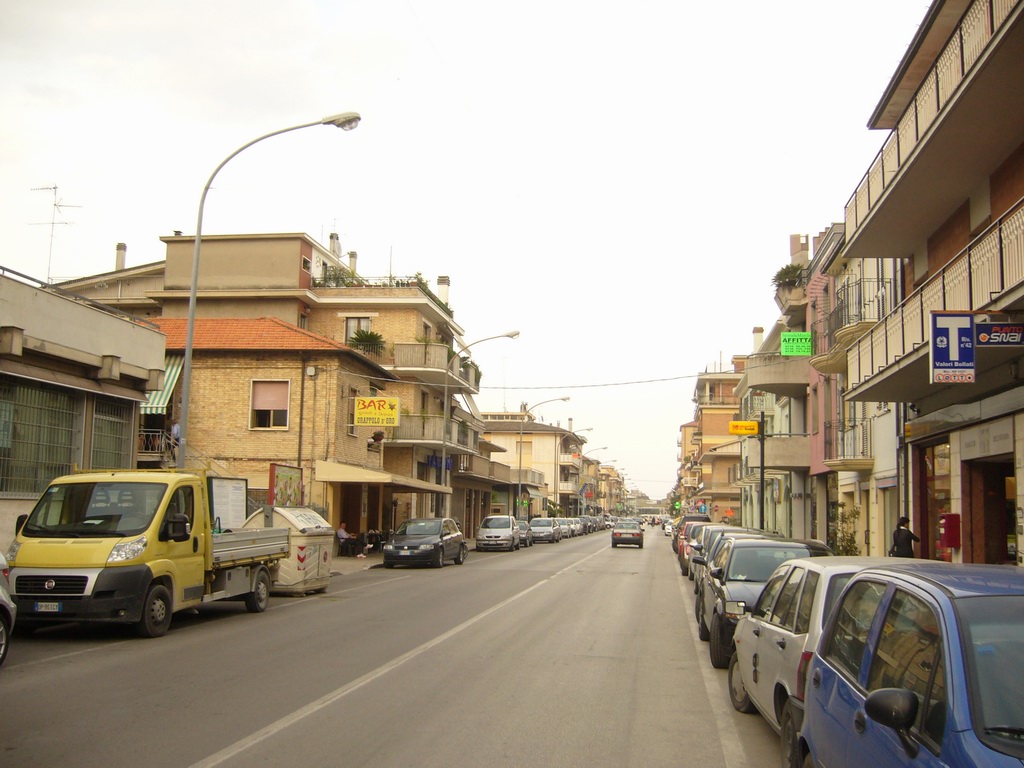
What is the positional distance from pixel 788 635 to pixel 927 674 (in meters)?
2.53

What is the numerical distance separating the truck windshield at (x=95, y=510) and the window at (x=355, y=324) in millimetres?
30321

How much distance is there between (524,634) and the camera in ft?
43.7

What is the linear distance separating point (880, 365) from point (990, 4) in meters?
7.30

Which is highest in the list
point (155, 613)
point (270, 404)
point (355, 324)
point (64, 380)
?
point (355, 324)

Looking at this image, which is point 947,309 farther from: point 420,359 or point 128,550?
point 420,359

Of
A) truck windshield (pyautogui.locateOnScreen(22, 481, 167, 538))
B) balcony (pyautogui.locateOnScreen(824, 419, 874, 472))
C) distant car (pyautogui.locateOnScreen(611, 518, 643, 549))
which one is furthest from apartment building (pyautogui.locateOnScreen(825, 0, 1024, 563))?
distant car (pyautogui.locateOnScreen(611, 518, 643, 549))

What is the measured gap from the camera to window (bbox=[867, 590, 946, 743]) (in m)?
3.69

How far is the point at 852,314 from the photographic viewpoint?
25.9 m

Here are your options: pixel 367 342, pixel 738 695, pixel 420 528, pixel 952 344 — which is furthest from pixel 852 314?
pixel 367 342

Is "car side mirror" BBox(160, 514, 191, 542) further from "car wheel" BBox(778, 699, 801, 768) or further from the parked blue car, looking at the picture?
the parked blue car

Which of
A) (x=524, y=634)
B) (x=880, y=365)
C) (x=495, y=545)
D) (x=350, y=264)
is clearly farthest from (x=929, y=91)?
(x=350, y=264)

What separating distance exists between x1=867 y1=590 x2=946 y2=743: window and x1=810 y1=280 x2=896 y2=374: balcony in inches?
758

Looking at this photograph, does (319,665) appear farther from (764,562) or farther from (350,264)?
(350,264)

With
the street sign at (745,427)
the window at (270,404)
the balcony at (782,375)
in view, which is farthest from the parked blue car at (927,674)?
the street sign at (745,427)
